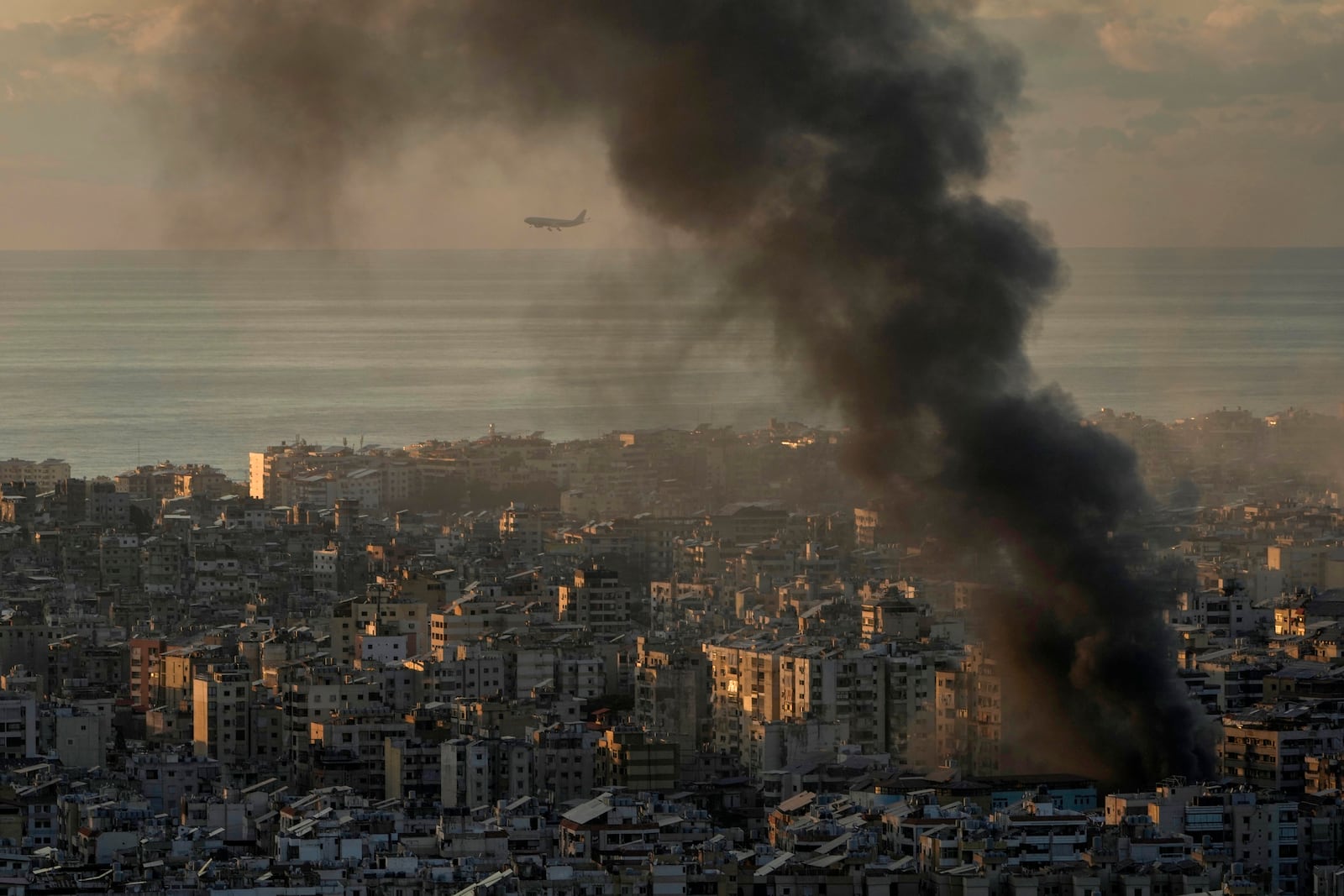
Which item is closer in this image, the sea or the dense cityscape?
the dense cityscape

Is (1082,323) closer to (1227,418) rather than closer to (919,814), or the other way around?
(1227,418)

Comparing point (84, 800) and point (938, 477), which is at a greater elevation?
point (938, 477)

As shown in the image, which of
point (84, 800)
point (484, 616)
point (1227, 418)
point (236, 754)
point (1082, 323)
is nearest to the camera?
point (84, 800)

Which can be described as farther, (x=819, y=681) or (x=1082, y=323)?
(x=1082, y=323)

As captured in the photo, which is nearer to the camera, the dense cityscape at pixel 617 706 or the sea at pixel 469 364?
the dense cityscape at pixel 617 706

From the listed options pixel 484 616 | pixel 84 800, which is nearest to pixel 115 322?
pixel 484 616
